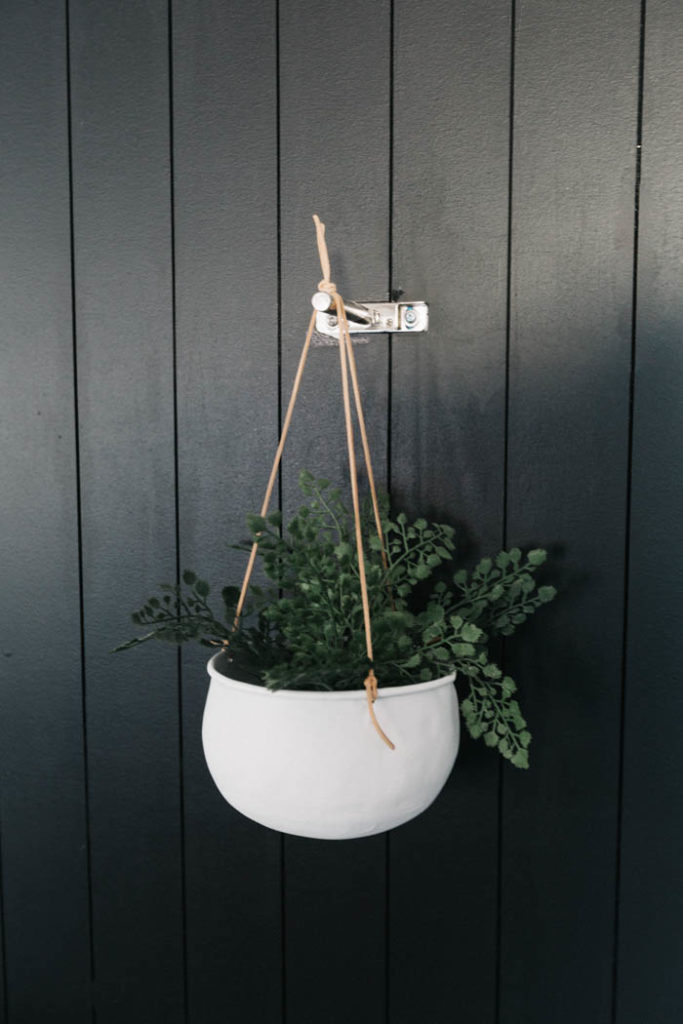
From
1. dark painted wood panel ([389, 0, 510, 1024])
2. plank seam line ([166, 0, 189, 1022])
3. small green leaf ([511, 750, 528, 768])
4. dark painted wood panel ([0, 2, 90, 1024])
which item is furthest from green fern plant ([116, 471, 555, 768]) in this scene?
dark painted wood panel ([0, 2, 90, 1024])

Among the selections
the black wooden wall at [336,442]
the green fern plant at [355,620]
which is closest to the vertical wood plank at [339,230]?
the black wooden wall at [336,442]

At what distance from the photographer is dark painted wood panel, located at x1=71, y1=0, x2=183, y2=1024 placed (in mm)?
1191

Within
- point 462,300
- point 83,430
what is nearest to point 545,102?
point 462,300

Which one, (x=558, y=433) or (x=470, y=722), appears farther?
(x=558, y=433)

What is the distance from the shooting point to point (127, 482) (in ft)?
4.01

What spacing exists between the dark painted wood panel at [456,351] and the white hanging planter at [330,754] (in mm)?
258

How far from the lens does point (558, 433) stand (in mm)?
1095

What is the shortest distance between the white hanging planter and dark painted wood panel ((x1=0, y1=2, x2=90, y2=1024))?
0.46 metres

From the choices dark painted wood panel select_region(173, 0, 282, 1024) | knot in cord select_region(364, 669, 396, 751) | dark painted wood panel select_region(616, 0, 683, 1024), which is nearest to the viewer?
knot in cord select_region(364, 669, 396, 751)

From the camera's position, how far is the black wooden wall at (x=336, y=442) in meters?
1.08

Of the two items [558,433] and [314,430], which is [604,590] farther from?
[314,430]

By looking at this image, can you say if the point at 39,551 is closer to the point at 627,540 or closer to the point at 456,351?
the point at 456,351

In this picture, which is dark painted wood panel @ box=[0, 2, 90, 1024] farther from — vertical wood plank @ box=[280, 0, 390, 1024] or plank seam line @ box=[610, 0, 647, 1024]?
plank seam line @ box=[610, 0, 647, 1024]

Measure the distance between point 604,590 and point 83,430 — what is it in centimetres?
77
